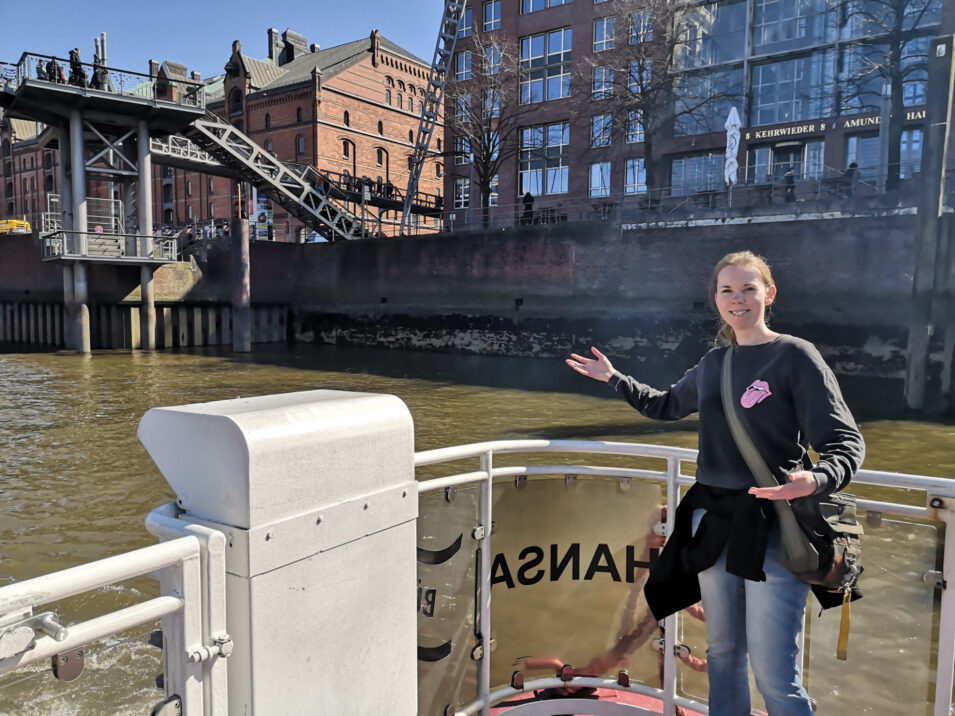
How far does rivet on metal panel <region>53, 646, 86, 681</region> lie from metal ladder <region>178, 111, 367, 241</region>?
28728 mm

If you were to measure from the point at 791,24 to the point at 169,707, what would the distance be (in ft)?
112

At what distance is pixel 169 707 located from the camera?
1.49 metres

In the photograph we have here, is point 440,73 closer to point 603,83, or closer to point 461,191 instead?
point 461,191

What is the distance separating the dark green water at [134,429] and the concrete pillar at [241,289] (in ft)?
6.09

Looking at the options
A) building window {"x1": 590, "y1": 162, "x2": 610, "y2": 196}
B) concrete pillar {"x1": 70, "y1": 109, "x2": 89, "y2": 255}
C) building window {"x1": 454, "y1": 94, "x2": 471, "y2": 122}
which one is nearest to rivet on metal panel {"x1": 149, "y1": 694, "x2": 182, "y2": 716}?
concrete pillar {"x1": 70, "y1": 109, "x2": 89, "y2": 255}

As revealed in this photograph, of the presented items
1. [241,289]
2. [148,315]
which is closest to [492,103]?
[241,289]

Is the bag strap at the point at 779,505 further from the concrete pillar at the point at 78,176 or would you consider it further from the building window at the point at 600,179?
the building window at the point at 600,179

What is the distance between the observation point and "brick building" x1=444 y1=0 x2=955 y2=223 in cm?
2727

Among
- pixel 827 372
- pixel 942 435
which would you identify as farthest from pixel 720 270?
pixel 942 435

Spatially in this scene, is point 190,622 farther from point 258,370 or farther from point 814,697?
point 258,370

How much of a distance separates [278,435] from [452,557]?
1196 millimetres

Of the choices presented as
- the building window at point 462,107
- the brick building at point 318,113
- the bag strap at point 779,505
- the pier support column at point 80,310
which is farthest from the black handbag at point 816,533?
the brick building at point 318,113

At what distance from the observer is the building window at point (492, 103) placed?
112 feet

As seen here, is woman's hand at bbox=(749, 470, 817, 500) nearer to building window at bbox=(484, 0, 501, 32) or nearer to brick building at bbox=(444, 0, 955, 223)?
brick building at bbox=(444, 0, 955, 223)
